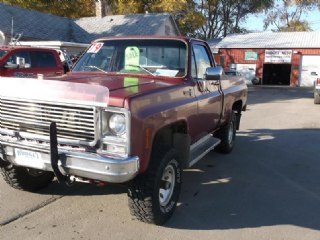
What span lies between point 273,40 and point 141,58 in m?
30.6

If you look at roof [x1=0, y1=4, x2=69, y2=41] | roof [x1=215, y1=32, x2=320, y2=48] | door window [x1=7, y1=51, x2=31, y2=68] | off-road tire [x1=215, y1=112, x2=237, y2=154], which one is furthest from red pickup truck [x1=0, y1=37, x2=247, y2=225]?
roof [x1=215, y1=32, x2=320, y2=48]

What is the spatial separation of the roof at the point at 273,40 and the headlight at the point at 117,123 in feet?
98.7

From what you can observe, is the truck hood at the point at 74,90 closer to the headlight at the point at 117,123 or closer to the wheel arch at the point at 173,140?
the headlight at the point at 117,123

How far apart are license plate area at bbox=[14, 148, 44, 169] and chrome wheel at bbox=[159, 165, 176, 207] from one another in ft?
4.26

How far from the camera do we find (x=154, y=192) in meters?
3.92

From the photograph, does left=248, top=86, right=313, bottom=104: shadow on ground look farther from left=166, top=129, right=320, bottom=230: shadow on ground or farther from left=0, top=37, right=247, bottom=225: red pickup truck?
left=0, top=37, right=247, bottom=225: red pickup truck

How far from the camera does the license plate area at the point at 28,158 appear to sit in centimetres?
373

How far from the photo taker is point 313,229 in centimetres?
425

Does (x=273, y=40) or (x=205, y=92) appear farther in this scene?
(x=273, y=40)

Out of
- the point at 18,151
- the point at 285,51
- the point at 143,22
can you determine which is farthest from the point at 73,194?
the point at 285,51

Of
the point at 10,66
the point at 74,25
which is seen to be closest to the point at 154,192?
the point at 10,66

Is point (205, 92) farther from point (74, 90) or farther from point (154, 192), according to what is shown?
point (74, 90)

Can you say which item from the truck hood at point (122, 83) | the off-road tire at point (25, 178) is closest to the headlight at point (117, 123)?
the truck hood at point (122, 83)

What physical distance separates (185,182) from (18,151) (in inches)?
102
